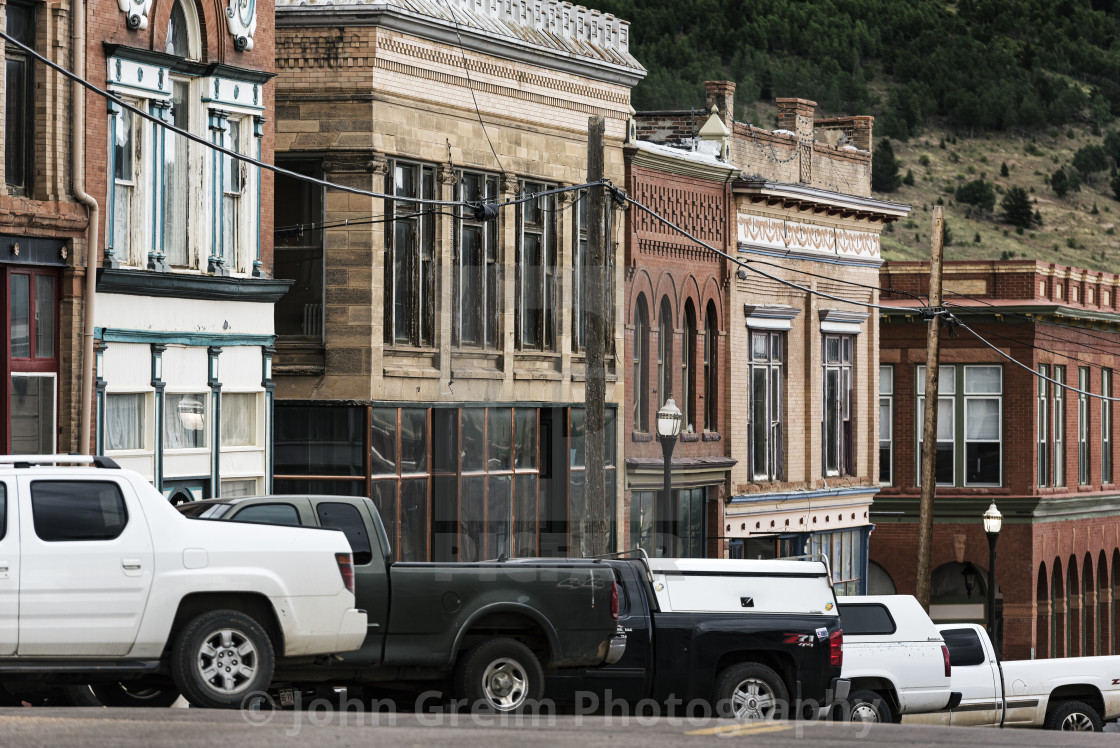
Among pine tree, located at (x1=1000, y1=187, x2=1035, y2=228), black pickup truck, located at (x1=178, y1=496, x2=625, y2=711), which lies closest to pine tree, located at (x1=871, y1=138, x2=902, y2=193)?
pine tree, located at (x1=1000, y1=187, x2=1035, y2=228)

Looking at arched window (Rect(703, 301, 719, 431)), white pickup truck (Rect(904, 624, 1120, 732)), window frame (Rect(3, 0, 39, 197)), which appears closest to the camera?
window frame (Rect(3, 0, 39, 197))

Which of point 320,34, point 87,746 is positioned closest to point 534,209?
point 320,34

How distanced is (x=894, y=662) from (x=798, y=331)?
57.7 feet

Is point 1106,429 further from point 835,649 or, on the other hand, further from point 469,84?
point 835,649

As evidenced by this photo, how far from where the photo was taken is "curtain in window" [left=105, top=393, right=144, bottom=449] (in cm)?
2559

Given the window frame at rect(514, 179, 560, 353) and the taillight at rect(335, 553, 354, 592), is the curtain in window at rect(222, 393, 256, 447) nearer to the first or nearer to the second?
the window frame at rect(514, 179, 560, 353)

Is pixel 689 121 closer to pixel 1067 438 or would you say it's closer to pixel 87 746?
pixel 1067 438

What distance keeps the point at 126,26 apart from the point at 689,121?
53.3 ft

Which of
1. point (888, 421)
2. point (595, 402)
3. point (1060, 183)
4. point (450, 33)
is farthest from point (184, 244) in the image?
point (1060, 183)

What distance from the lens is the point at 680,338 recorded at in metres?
37.4

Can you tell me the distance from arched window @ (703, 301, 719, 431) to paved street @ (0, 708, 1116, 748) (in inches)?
841

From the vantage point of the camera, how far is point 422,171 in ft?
102

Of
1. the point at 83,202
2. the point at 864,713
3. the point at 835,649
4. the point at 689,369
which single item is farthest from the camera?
the point at 689,369

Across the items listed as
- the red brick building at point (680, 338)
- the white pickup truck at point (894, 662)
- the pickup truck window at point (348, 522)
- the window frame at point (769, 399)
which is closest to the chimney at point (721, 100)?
the red brick building at point (680, 338)
